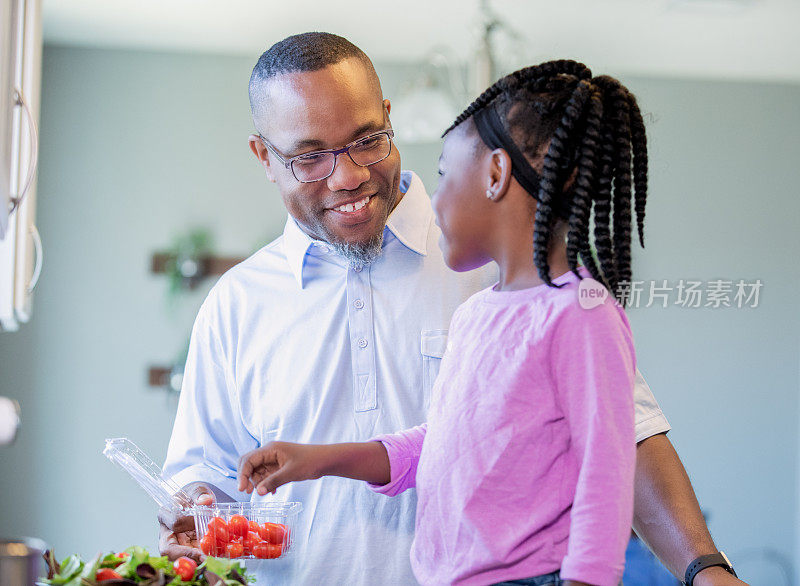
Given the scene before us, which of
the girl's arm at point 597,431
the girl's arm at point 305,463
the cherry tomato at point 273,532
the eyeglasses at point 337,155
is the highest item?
the eyeglasses at point 337,155

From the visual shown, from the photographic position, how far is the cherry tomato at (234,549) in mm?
1147

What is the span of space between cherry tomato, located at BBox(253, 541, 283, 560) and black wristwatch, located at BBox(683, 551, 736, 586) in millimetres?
544

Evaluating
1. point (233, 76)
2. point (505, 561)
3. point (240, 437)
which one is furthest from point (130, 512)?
point (505, 561)

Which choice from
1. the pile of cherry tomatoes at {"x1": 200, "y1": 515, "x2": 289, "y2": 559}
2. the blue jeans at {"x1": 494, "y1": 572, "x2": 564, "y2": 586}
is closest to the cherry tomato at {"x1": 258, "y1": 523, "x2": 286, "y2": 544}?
the pile of cherry tomatoes at {"x1": 200, "y1": 515, "x2": 289, "y2": 559}

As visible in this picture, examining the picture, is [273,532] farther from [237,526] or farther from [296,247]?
[296,247]

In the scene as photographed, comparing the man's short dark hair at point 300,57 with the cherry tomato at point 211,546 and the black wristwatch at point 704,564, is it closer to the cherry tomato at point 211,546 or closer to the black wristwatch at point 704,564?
the cherry tomato at point 211,546

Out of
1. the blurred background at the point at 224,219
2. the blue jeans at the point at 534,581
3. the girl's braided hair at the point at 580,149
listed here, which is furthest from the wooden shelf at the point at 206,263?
the blue jeans at the point at 534,581

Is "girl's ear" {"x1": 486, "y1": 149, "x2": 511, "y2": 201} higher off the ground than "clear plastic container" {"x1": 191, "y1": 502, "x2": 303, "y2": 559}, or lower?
higher

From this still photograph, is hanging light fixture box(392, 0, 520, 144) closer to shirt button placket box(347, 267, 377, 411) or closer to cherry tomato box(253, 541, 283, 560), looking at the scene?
shirt button placket box(347, 267, 377, 411)

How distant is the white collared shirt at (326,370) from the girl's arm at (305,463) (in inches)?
10.0

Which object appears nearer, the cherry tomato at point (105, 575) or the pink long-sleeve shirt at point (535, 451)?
the pink long-sleeve shirt at point (535, 451)

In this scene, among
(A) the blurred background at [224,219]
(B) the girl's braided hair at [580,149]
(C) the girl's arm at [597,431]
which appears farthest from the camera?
(A) the blurred background at [224,219]

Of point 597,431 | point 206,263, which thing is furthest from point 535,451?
point 206,263

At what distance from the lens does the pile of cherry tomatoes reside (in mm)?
1154
